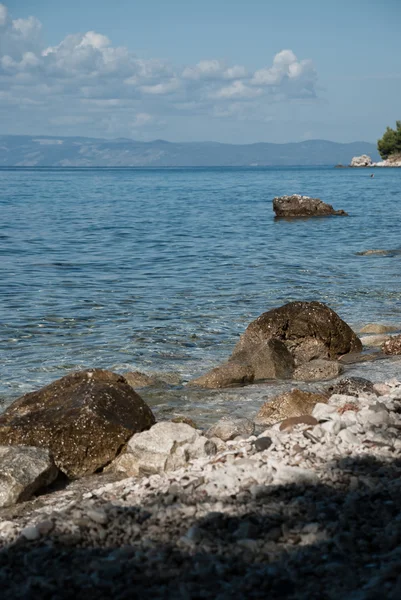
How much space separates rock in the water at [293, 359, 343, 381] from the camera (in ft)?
37.7

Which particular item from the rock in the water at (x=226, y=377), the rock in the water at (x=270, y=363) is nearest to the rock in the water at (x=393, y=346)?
the rock in the water at (x=270, y=363)

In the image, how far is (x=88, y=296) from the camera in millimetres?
17953

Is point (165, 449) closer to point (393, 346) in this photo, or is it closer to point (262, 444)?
point (262, 444)

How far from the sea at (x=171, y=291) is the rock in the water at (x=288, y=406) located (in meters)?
0.64

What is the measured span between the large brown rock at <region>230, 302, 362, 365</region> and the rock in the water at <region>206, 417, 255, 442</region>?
12.9 feet

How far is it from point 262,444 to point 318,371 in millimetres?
5152

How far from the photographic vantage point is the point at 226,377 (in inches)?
430

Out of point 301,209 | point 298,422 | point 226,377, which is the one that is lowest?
point 226,377

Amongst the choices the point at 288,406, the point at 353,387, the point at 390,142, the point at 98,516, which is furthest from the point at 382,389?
the point at 390,142

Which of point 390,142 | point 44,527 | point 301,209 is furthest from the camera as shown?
point 390,142

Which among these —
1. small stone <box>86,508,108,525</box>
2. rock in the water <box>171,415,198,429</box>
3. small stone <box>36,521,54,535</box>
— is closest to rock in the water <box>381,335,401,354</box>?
rock in the water <box>171,415,198,429</box>

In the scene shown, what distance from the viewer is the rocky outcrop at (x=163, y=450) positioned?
7.11m

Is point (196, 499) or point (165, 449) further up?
point (196, 499)

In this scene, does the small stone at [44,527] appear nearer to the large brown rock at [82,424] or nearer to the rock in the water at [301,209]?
the large brown rock at [82,424]
